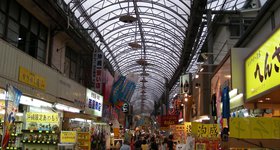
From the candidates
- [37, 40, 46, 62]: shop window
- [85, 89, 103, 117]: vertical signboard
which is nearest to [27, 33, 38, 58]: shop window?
[37, 40, 46, 62]: shop window

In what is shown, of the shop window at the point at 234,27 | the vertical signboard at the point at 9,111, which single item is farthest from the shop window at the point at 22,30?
the shop window at the point at 234,27

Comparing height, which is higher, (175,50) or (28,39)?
(175,50)

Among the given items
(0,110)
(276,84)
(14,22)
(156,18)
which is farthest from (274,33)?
(156,18)

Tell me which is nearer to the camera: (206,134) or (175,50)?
(206,134)

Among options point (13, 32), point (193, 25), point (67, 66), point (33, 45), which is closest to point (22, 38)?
point (13, 32)

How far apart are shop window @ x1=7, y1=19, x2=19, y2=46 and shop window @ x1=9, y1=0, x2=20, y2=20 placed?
27cm

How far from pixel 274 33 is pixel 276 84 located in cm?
99

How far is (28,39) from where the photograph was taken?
16.8 metres

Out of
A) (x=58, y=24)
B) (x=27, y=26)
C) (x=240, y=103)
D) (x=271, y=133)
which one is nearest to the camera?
(x=271, y=133)

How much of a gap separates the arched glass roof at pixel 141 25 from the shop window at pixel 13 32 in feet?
22.6

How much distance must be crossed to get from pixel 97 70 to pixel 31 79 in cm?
1179

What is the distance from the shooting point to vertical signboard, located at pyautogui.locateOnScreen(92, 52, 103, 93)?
2377 centimetres

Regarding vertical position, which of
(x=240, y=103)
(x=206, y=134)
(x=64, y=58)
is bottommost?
(x=206, y=134)

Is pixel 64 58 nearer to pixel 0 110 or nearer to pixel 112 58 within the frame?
pixel 0 110
